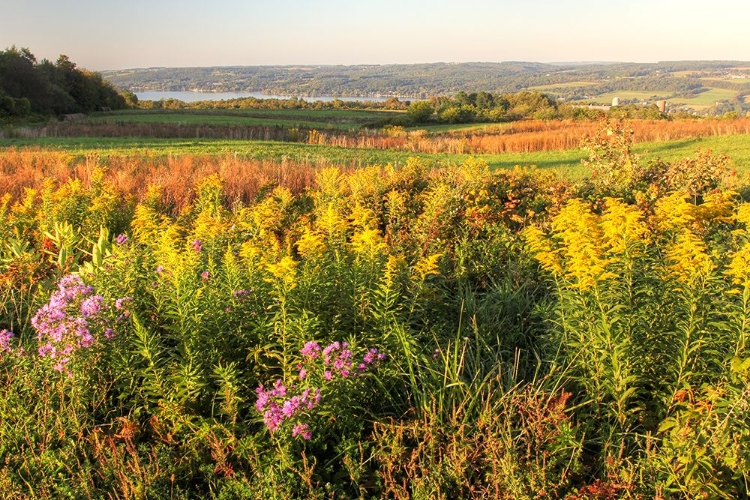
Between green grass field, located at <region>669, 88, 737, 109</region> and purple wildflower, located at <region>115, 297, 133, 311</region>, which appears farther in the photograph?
green grass field, located at <region>669, 88, 737, 109</region>

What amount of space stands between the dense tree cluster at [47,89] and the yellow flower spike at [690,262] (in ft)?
163

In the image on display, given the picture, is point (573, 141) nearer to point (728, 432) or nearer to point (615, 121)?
point (615, 121)

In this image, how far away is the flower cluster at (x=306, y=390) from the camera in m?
2.54

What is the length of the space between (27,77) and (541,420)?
64077mm

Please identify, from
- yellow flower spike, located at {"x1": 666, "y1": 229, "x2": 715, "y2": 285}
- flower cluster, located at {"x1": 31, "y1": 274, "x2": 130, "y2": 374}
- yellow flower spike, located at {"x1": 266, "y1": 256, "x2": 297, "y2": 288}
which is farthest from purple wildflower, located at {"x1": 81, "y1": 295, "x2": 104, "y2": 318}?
yellow flower spike, located at {"x1": 666, "y1": 229, "x2": 715, "y2": 285}

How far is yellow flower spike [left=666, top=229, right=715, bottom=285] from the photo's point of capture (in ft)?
9.97

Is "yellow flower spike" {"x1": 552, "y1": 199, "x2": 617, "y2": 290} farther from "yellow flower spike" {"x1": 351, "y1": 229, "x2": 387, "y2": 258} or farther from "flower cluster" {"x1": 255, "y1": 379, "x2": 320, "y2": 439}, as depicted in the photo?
"flower cluster" {"x1": 255, "y1": 379, "x2": 320, "y2": 439}

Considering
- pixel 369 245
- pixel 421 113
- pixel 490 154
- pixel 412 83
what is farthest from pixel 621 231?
pixel 412 83

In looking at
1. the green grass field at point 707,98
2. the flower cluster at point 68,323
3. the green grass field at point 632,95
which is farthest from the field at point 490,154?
the green grass field at point 632,95

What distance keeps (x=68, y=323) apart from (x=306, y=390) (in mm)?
1406

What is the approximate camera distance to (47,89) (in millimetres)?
55156


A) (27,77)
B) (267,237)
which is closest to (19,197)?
(267,237)

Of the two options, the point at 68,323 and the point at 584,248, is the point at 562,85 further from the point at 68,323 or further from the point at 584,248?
the point at 68,323

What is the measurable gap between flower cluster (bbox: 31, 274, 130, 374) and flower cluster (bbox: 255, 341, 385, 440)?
40.5 inches
